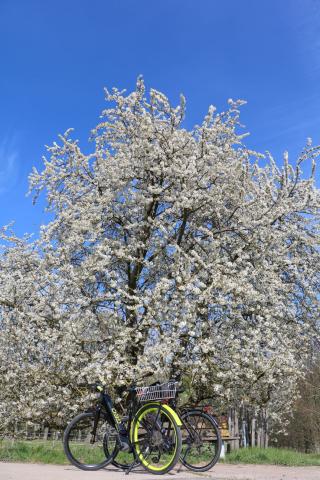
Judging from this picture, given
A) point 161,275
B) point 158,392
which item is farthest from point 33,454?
point 161,275

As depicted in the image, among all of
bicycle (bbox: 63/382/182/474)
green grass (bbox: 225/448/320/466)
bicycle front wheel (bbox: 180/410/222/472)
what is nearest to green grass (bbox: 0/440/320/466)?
green grass (bbox: 225/448/320/466)

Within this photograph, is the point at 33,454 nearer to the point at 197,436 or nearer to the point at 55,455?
the point at 55,455

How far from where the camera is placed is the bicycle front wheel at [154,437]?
18.9 ft

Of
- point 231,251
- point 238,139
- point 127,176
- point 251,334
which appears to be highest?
point 238,139

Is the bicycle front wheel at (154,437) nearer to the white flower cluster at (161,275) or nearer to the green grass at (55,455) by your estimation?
the green grass at (55,455)

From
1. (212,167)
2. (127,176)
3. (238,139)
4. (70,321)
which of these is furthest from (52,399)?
(238,139)

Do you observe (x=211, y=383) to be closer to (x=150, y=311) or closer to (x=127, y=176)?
(x=150, y=311)

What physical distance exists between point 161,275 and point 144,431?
4.66 metres

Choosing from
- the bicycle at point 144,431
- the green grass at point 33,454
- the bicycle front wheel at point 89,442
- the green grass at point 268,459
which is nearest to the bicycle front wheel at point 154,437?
the bicycle at point 144,431

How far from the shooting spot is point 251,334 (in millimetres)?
9086

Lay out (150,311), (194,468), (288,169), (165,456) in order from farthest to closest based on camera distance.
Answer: (288,169) < (150,311) < (194,468) < (165,456)

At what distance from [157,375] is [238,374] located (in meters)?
1.48

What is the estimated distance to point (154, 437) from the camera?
5.84m

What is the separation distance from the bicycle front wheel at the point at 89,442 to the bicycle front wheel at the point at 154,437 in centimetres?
37
